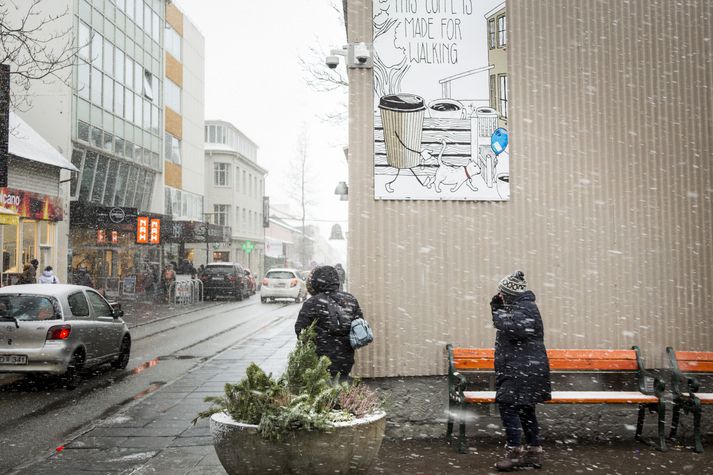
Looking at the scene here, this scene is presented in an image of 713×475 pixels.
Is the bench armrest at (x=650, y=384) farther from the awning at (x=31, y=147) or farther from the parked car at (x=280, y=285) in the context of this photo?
the parked car at (x=280, y=285)

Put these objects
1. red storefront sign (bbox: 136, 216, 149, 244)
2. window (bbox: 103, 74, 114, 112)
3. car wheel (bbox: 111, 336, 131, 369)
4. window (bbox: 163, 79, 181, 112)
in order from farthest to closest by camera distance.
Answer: window (bbox: 163, 79, 181, 112) < window (bbox: 103, 74, 114, 112) < red storefront sign (bbox: 136, 216, 149, 244) < car wheel (bbox: 111, 336, 131, 369)

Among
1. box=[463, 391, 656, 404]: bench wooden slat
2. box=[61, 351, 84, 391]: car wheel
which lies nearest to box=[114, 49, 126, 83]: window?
box=[61, 351, 84, 391]: car wheel

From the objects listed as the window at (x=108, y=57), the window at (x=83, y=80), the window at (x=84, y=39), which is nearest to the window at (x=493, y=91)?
the window at (x=83, y=80)

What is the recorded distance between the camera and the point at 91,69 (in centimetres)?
2888

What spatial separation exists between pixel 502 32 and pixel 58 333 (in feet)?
24.2

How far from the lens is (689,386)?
279 inches

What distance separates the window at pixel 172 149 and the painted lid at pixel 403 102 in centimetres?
3444

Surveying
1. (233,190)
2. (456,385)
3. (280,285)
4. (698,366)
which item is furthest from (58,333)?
(233,190)

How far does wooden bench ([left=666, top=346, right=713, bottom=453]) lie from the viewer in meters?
6.89

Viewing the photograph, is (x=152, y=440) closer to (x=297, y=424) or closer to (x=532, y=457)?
(x=297, y=424)

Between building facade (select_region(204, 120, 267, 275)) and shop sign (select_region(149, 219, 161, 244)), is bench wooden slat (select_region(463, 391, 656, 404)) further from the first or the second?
building facade (select_region(204, 120, 267, 275))

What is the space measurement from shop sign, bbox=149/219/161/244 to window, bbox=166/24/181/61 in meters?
14.6

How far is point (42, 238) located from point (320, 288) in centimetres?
2185

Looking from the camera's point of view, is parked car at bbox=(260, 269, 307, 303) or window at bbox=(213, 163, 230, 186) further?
window at bbox=(213, 163, 230, 186)
